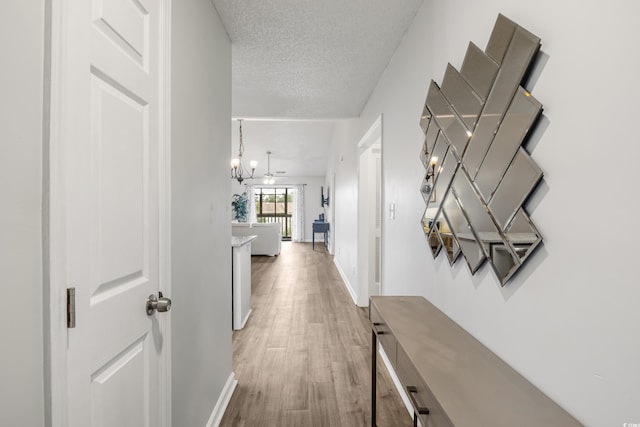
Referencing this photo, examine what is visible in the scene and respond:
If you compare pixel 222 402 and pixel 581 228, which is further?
pixel 222 402

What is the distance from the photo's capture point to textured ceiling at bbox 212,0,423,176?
181 centimetres

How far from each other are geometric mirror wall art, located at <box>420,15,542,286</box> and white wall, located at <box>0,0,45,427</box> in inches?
48.0

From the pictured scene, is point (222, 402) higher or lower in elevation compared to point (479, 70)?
lower

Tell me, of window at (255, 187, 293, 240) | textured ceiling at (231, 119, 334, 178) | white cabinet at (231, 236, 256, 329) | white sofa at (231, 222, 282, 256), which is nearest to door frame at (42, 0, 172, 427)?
white cabinet at (231, 236, 256, 329)

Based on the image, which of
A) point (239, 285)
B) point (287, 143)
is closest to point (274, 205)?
point (287, 143)

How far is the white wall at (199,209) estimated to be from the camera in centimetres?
133

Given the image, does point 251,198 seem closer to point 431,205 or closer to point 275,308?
point 275,308

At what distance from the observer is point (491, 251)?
1.10 meters

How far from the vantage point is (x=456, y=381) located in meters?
0.91

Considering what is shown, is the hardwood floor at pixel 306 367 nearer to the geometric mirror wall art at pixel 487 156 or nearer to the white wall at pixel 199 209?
the white wall at pixel 199 209

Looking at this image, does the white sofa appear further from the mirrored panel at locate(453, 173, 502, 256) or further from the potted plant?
the mirrored panel at locate(453, 173, 502, 256)

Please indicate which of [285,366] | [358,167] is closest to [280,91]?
[358,167]

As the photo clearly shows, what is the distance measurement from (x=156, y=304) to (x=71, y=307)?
1.26 ft

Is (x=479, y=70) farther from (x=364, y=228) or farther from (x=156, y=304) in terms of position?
(x=364, y=228)
